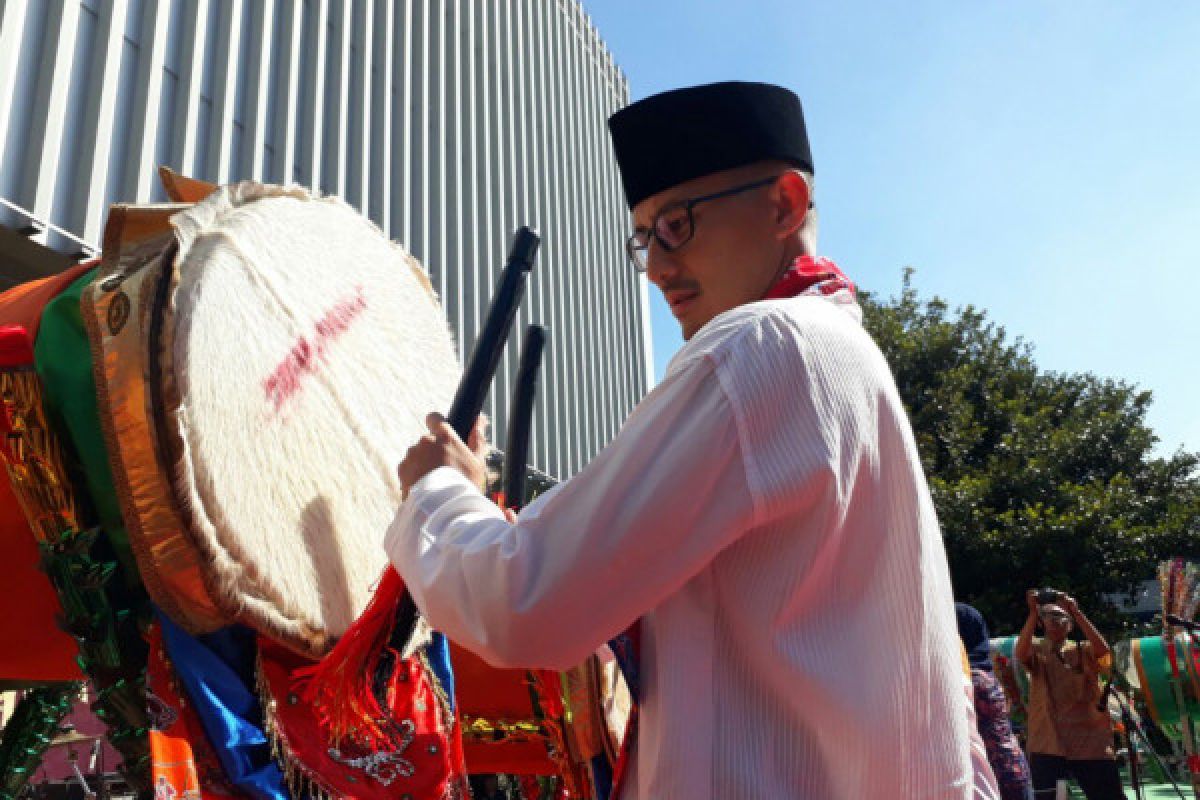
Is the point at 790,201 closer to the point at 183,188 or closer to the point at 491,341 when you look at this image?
the point at 491,341

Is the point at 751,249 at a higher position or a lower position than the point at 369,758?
higher

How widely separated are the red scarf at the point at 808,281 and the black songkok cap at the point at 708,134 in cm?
A: 17

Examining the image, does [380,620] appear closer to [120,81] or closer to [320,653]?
[320,653]

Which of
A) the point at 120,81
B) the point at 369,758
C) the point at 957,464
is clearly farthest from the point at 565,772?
the point at 957,464

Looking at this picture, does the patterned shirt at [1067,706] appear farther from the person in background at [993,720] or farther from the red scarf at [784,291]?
the red scarf at [784,291]

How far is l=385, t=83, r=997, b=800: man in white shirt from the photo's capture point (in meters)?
0.84

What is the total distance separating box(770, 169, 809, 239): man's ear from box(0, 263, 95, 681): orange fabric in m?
1.00

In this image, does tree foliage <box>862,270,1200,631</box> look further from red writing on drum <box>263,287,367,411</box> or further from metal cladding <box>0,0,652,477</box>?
red writing on drum <box>263,287,367,411</box>

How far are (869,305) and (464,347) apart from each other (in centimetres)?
1105

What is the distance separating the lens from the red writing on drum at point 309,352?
136 centimetres

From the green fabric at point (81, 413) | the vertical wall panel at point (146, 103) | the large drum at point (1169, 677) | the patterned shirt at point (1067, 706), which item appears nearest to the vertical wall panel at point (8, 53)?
the vertical wall panel at point (146, 103)

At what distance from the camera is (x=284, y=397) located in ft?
4.50

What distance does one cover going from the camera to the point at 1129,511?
561 inches

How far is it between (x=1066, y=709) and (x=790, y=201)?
5.51 metres
